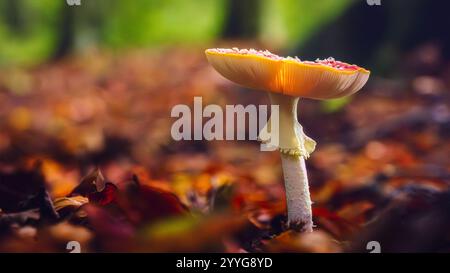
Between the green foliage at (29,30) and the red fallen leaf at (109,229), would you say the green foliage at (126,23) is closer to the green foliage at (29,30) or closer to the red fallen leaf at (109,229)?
the green foliage at (29,30)

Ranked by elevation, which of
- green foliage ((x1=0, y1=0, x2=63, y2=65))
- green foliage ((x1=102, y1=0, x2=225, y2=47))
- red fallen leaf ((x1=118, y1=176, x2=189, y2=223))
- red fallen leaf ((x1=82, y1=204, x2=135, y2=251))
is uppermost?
green foliage ((x1=0, y1=0, x2=63, y2=65))

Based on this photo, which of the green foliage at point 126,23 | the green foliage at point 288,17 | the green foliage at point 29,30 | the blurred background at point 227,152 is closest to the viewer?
the blurred background at point 227,152

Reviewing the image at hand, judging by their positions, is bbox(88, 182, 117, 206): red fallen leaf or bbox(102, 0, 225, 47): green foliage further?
bbox(102, 0, 225, 47): green foliage

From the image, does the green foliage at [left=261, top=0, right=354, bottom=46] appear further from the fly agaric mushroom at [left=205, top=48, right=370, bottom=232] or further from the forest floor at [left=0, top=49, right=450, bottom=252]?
the fly agaric mushroom at [left=205, top=48, right=370, bottom=232]

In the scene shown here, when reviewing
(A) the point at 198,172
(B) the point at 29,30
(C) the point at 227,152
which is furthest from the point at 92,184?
(B) the point at 29,30

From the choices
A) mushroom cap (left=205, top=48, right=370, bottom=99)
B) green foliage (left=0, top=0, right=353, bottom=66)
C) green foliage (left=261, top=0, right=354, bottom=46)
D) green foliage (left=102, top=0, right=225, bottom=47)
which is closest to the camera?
mushroom cap (left=205, top=48, right=370, bottom=99)

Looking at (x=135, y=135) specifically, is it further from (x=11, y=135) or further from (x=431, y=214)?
(x=431, y=214)

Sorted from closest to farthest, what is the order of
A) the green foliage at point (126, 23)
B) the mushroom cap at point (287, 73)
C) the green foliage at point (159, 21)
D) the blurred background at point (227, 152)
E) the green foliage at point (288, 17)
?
the mushroom cap at point (287, 73), the blurred background at point (227, 152), the green foliage at point (288, 17), the green foliage at point (126, 23), the green foliage at point (159, 21)

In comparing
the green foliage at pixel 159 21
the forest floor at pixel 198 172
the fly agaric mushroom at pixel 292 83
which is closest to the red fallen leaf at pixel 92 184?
the forest floor at pixel 198 172

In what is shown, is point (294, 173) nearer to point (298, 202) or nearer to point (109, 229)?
point (298, 202)

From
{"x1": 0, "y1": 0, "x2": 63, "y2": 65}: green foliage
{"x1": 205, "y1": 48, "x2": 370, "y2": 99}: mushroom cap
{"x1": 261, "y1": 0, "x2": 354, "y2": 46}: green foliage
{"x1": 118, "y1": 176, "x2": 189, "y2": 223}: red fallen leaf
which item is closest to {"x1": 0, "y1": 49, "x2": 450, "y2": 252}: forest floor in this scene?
{"x1": 118, "y1": 176, "x2": 189, "y2": 223}: red fallen leaf
